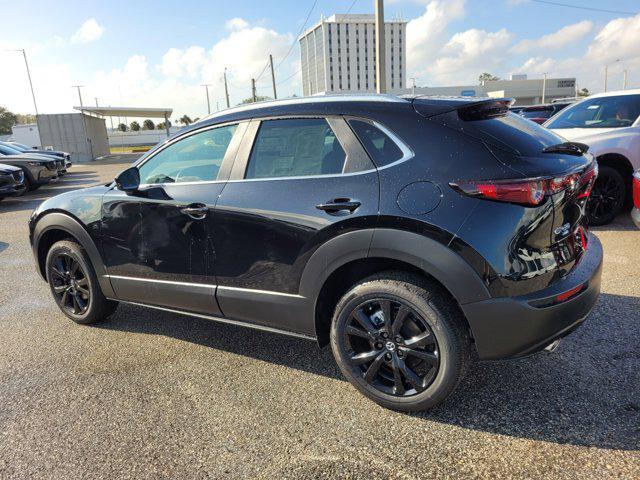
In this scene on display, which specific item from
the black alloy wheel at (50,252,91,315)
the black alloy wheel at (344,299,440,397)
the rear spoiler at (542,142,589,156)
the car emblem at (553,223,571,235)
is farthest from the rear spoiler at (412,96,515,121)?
the black alloy wheel at (50,252,91,315)

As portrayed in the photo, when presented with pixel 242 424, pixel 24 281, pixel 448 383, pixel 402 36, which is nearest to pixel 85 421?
pixel 242 424

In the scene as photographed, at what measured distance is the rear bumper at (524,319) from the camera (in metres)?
2.31

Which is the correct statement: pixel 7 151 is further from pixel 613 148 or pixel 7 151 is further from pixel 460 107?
pixel 460 107

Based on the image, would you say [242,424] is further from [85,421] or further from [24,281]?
[24,281]

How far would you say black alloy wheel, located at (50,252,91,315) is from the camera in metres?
4.08

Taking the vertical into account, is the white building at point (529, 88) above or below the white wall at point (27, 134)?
above

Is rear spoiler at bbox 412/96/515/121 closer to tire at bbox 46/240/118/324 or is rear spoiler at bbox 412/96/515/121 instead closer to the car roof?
the car roof

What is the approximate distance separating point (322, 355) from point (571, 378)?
1.61 m

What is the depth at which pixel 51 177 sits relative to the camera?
1526cm

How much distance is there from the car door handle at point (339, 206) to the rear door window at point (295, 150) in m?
0.19

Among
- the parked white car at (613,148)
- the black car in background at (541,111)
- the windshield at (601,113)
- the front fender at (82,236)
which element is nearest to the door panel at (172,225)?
the front fender at (82,236)

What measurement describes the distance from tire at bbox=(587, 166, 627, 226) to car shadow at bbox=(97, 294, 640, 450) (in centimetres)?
278

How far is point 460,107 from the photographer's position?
2.60 m

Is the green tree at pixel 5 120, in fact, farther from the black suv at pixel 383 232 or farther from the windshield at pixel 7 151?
the black suv at pixel 383 232
